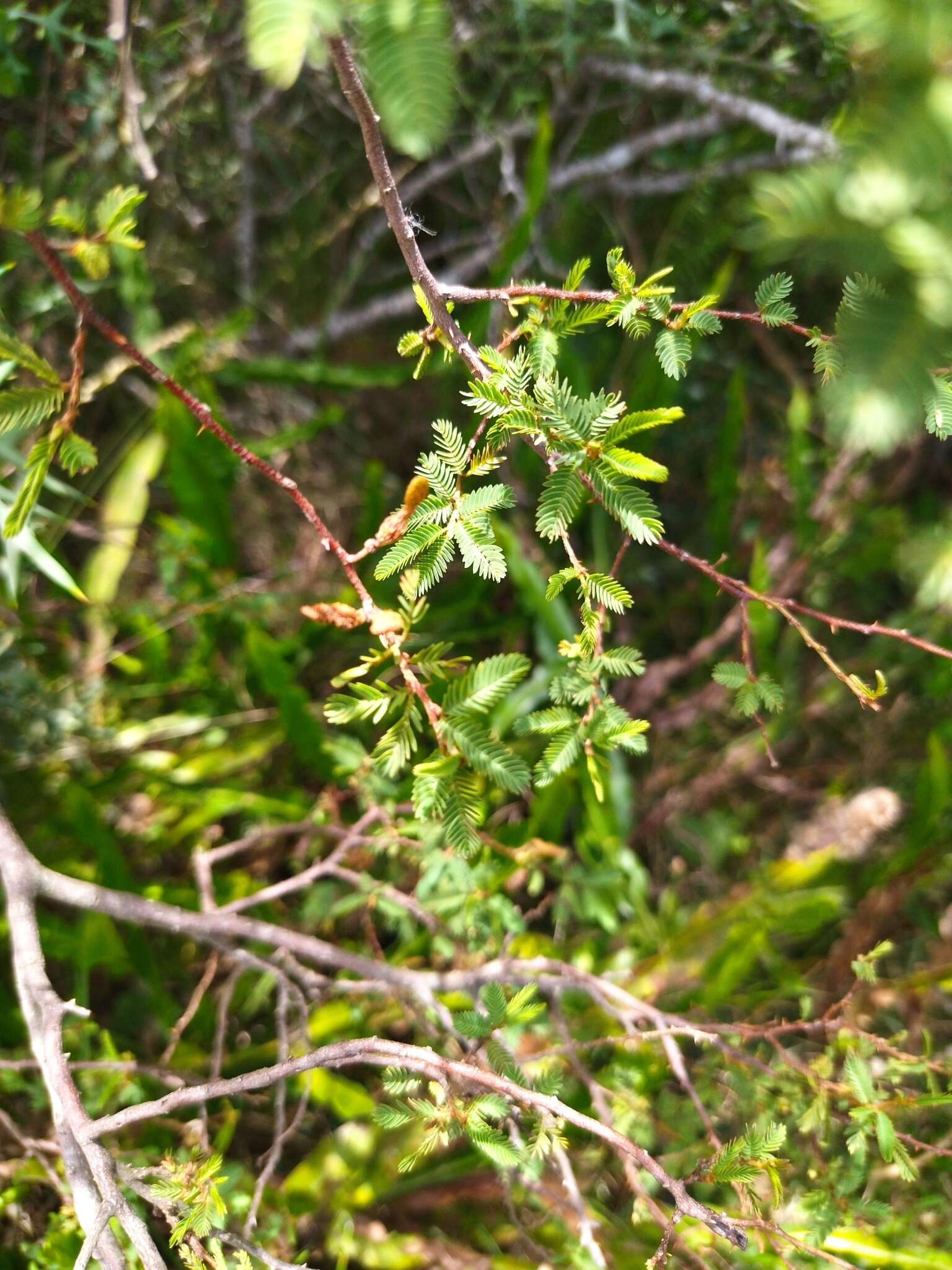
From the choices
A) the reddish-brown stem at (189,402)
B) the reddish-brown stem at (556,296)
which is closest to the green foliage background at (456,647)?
the reddish-brown stem at (189,402)

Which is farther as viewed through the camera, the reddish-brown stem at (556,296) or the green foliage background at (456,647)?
the green foliage background at (456,647)

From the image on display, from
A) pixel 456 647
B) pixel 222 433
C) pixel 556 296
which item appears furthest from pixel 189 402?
pixel 456 647

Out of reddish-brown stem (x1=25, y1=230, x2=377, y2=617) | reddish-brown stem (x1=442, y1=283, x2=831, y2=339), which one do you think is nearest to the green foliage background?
reddish-brown stem (x1=25, y1=230, x2=377, y2=617)

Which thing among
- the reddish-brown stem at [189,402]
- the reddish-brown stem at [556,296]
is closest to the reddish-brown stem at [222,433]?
the reddish-brown stem at [189,402]

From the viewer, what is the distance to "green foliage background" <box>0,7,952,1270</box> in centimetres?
100

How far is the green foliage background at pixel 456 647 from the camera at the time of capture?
3.27 ft

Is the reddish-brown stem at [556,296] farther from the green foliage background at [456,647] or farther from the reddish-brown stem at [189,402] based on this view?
the green foliage background at [456,647]

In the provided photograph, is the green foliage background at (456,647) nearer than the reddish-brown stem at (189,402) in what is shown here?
No

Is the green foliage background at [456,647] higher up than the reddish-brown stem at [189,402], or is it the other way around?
the reddish-brown stem at [189,402]

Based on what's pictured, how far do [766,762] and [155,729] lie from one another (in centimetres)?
100

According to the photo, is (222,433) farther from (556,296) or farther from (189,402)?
(556,296)

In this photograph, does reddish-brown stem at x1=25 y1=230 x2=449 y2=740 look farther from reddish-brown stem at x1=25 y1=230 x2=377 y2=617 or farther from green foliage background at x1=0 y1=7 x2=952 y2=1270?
green foliage background at x1=0 y1=7 x2=952 y2=1270

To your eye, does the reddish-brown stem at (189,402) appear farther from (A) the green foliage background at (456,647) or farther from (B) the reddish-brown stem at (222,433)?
(A) the green foliage background at (456,647)

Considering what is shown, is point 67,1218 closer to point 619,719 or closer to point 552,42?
point 619,719
